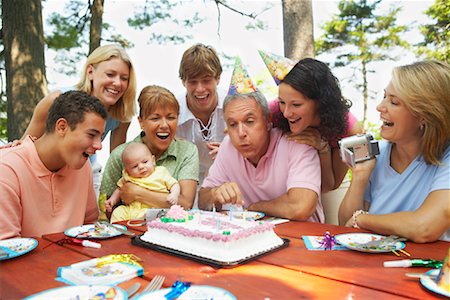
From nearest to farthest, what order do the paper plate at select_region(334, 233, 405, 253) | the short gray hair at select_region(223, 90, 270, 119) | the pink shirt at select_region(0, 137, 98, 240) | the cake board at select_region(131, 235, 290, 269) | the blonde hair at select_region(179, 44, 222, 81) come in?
the cake board at select_region(131, 235, 290, 269) < the paper plate at select_region(334, 233, 405, 253) < the pink shirt at select_region(0, 137, 98, 240) < the short gray hair at select_region(223, 90, 270, 119) < the blonde hair at select_region(179, 44, 222, 81)

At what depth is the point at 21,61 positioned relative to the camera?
532 centimetres

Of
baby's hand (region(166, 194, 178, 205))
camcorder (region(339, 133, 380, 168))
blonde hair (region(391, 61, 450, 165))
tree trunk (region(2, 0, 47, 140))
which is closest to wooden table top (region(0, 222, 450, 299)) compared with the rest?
blonde hair (region(391, 61, 450, 165))

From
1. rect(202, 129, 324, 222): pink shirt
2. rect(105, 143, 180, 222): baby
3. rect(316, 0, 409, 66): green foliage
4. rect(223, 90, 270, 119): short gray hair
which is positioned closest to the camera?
rect(202, 129, 324, 222): pink shirt

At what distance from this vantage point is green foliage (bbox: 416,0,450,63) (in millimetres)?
10939

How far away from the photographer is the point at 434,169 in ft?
6.17

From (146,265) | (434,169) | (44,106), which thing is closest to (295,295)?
(146,265)

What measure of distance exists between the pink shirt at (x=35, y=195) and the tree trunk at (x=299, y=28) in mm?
3918

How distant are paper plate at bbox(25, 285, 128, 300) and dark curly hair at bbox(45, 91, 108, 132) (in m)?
1.12

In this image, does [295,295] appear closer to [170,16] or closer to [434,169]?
[434,169]

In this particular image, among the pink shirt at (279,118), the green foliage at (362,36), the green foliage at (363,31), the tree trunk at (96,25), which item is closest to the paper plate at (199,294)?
the pink shirt at (279,118)

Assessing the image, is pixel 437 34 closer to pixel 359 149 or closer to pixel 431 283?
pixel 359 149

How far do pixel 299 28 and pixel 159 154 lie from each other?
3496mm

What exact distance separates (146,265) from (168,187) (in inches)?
47.1

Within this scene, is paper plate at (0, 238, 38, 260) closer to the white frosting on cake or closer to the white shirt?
the white frosting on cake
